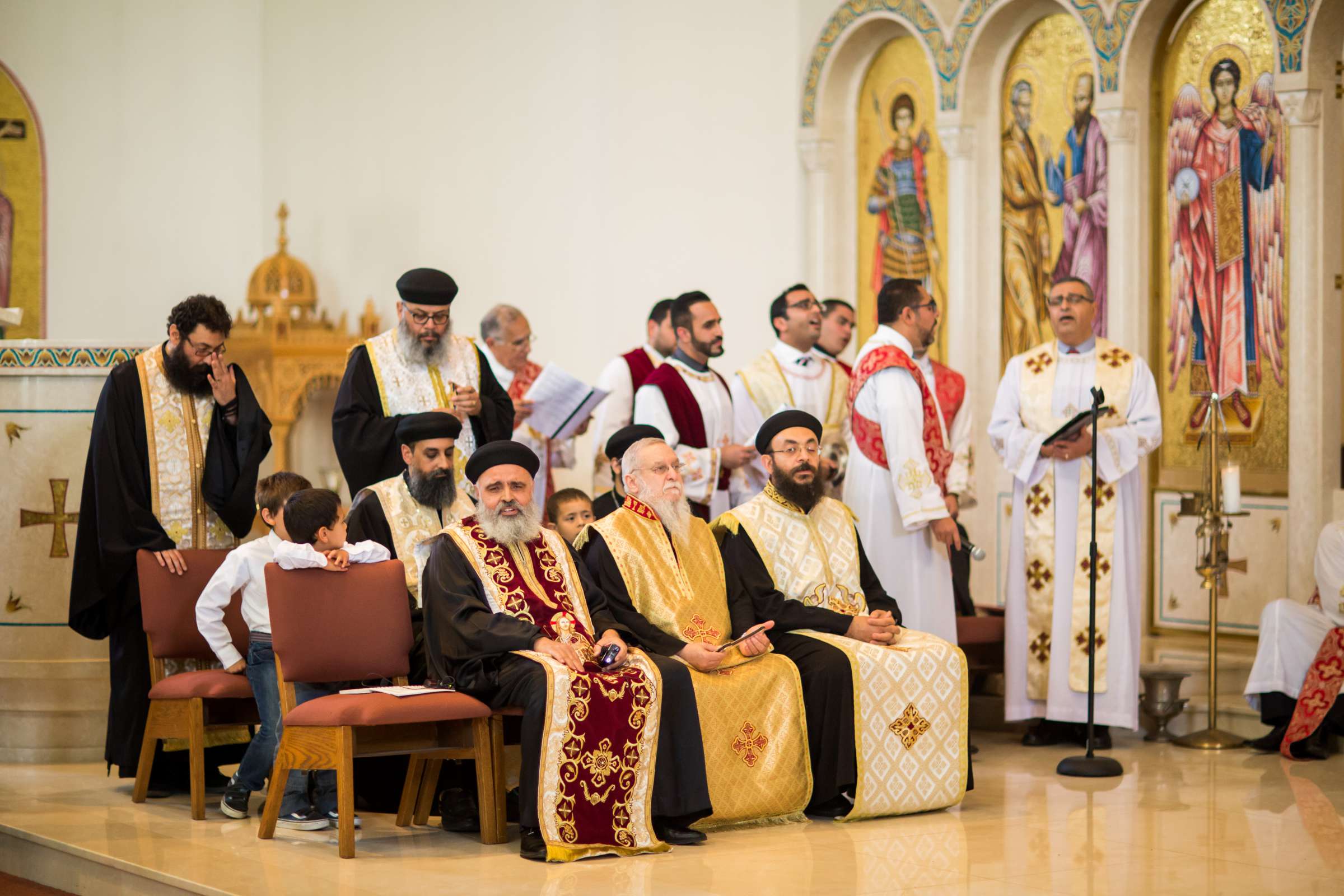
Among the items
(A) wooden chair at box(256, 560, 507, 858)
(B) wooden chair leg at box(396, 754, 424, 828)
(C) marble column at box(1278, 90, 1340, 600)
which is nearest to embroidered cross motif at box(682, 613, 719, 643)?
(A) wooden chair at box(256, 560, 507, 858)

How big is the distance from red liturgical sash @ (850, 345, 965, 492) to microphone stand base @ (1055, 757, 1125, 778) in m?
1.37

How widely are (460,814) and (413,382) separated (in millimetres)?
1907

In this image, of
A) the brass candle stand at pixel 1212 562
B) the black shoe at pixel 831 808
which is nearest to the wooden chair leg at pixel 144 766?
the black shoe at pixel 831 808

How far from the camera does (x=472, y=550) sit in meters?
6.26

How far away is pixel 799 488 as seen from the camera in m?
6.99

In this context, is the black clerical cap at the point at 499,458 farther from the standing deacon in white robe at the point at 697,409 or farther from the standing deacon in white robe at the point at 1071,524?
the standing deacon in white robe at the point at 1071,524

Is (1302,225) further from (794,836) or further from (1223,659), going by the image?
(794,836)

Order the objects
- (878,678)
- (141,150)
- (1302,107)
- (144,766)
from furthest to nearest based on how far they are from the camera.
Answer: (141,150)
(1302,107)
(144,766)
(878,678)

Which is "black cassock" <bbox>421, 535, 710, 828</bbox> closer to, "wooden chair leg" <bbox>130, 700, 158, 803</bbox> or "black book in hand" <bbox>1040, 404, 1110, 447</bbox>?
"wooden chair leg" <bbox>130, 700, 158, 803</bbox>

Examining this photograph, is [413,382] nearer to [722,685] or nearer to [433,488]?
[433,488]

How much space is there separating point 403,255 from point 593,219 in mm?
Result: 2170

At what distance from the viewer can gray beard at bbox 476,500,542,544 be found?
247 inches

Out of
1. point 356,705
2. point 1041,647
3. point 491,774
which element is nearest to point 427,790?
point 491,774

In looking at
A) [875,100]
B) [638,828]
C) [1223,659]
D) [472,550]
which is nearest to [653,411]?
[472,550]
